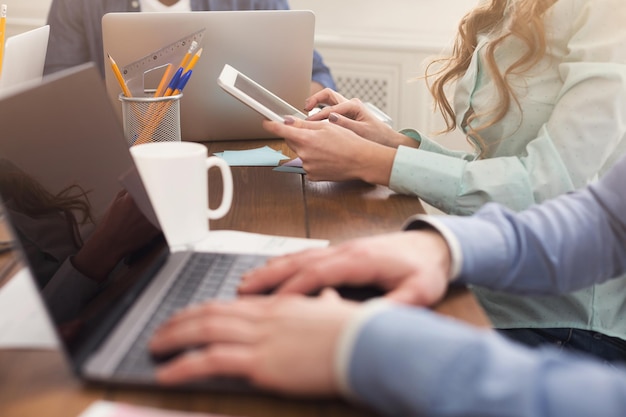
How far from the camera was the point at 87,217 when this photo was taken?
0.80 m

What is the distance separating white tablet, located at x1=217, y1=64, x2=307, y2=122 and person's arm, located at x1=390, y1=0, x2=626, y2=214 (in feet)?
0.72

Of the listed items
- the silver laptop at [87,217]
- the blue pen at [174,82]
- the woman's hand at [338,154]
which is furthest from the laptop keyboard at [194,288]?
the blue pen at [174,82]

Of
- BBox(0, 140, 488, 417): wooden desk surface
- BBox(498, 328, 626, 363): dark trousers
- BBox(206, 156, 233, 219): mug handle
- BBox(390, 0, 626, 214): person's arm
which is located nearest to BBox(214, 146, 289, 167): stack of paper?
BBox(0, 140, 488, 417): wooden desk surface

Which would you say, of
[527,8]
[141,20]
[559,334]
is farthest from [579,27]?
[141,20]

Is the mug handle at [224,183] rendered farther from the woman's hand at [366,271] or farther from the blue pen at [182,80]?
the blue pen at [182,80]

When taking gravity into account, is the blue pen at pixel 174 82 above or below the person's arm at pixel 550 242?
above

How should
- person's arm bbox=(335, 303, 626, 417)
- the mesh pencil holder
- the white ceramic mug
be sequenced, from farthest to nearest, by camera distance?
the mesh pencil holder
the white ceramic mug
person's arm bbox=(335, 303, 626, 417)

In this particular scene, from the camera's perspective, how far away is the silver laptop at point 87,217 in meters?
0.66

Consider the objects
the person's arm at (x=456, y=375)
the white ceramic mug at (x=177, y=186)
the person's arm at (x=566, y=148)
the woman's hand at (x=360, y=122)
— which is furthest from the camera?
the woman's hand at (x=360, y=122)

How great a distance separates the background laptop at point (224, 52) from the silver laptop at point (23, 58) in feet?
0.37

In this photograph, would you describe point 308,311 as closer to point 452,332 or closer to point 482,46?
point 452,332

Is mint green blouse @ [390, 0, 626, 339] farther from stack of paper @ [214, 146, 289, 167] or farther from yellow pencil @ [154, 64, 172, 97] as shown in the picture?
yellow pencil @ [154, 64, 172, 97]

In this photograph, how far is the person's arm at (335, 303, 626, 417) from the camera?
0.45 meters

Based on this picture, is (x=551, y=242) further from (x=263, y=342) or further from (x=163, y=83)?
(x=163, y=83)
